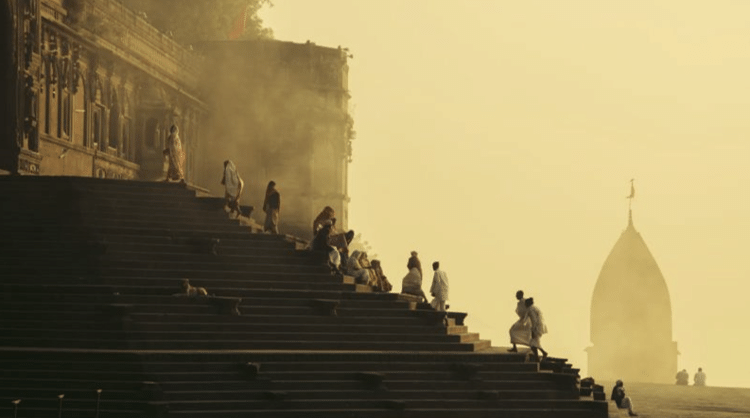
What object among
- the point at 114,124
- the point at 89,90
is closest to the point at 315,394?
the point at 89,90

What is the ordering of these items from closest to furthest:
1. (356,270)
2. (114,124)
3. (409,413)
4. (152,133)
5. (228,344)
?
(409,413) → (228,344) → (356,270) → (114,124) → (152,133)

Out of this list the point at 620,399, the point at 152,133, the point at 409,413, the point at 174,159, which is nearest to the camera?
the point at 409,413

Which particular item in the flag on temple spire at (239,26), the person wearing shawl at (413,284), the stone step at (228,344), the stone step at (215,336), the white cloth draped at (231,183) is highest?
the flag on temple spire at (239,26)

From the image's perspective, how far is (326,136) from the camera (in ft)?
246

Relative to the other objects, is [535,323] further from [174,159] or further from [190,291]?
[174,159]

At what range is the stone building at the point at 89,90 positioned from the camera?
2016 inches

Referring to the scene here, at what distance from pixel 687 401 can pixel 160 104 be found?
64.6 feet

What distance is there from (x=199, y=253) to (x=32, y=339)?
4.75m

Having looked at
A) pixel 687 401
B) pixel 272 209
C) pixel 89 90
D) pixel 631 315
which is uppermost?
pixel 631 315

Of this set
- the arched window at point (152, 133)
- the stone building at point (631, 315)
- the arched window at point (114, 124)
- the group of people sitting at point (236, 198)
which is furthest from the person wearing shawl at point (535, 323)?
the stone building at point (631, 315)

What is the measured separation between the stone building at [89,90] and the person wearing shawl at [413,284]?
11.9m

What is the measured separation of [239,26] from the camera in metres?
79.1

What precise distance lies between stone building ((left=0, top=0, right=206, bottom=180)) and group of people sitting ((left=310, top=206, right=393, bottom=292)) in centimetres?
1081

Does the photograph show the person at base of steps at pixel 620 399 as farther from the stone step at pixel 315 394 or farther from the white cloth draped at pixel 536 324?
the stone step at pixel 315 394
